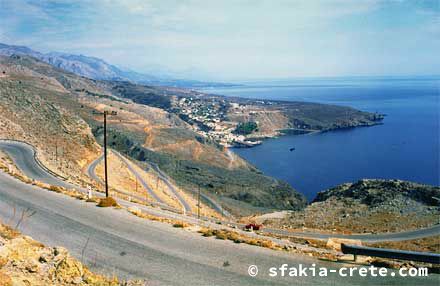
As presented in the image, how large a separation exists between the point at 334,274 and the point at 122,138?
80.4 metres

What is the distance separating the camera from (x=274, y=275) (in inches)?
329

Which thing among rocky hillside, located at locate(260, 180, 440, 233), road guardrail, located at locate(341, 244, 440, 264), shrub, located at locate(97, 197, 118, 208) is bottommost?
rocky hillside, located at locate(260, 180, 440, 233)

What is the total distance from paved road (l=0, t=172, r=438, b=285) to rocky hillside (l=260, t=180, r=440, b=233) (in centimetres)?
2675

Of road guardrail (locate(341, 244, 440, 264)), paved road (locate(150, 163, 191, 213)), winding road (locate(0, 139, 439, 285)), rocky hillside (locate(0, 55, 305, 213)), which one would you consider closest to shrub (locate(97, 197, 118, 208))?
winding road (locate(0, 139, 439, 285))

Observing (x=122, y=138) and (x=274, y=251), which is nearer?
(x=274, y=251)

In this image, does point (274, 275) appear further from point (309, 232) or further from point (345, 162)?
point (345, 162)

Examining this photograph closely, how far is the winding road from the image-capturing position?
26.8 ft

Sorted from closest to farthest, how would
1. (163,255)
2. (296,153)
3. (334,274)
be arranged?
(334,274) < (163,255) < (296,153)

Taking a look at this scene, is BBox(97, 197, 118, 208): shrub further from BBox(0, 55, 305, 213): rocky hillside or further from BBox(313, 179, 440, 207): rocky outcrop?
BBox(313, 179, 440, 207): rocky outcrop

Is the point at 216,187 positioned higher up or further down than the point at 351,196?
further down

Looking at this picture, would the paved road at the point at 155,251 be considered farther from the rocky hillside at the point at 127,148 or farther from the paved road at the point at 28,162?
the rocky hillside at the point at 127,148

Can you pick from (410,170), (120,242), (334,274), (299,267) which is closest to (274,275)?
(299,267)

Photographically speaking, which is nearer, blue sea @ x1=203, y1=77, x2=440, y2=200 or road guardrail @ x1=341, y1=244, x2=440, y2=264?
A: road guardrail @ x1=341, y1=244, x2=440, y2=264

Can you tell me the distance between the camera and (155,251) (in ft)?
32.7
